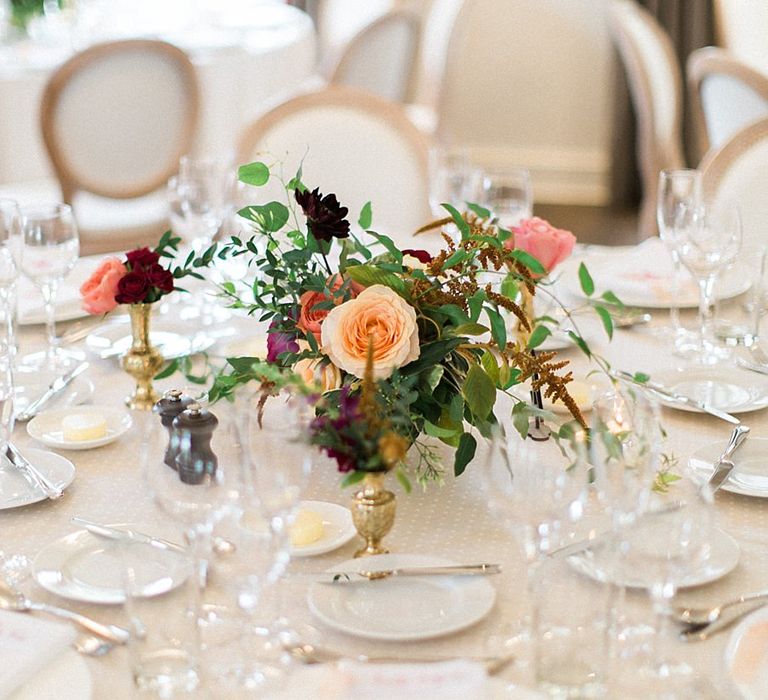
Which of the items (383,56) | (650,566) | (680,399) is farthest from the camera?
(383,56)

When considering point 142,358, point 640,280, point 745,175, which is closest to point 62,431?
point 142,358

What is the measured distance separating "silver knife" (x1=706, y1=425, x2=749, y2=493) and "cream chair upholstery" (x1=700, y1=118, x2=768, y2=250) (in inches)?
48.1

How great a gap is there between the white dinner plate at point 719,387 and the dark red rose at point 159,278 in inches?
25.5

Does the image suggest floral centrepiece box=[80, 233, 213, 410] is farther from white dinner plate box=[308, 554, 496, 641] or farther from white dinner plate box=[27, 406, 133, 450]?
white dinner plate box=[308, 554, 496, 641]

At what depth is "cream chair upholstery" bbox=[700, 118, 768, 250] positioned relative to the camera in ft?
8.37

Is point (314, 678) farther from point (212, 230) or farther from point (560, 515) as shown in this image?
point (212, 230)

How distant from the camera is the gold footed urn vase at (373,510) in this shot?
1146 mm

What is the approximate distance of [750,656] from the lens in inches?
38.7

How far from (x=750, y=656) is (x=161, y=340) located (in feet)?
3.61

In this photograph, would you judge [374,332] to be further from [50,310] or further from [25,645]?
[50,310]

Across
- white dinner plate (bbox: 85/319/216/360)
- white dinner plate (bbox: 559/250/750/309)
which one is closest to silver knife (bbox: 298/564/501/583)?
white dinner plate (bbox: 85/319/216/360)

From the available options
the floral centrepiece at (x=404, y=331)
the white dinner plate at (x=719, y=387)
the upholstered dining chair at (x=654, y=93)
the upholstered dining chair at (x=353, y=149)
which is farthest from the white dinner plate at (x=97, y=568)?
the upholstered dining chair at (x=654, y=93)

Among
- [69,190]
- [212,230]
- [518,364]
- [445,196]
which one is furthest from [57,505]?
[69,190]

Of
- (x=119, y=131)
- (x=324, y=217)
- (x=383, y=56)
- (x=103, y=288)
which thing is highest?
(x=324, y=217)
